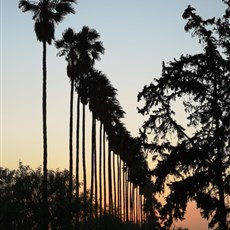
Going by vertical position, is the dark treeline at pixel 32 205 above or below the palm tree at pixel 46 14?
below

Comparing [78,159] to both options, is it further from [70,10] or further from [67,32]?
[70,10]

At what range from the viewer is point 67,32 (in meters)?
43.4

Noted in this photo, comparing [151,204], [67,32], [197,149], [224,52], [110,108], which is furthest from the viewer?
[151,204]

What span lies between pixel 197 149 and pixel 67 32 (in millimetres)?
25138

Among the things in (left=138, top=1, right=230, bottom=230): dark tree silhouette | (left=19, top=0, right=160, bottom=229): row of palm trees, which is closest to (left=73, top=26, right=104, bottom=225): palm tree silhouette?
(left=19, top=0, right=160, bottom=229): row of palm trees

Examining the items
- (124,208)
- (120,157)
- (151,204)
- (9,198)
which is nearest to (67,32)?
(9,198)

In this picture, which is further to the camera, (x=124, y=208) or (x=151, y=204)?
(x=151, y=204)

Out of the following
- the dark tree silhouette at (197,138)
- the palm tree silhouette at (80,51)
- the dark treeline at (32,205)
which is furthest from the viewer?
the palm tree silhouette at (80,51)

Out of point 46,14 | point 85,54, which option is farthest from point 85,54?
point 46,14

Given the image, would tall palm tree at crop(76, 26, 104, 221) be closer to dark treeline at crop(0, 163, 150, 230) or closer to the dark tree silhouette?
dark treeline at crop(0, 163, 150, 230)

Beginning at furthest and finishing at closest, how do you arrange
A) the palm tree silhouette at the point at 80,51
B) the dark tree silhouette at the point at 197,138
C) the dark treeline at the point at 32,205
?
the palm tree silhouette at the point at 80,51, the dark treeline at the point at 32,205, the dark tree silhouette at the point at 197,138

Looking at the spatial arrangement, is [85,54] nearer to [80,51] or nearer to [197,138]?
[80,51]

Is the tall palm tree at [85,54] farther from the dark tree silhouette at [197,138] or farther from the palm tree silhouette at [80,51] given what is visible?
the dark tree silhouette at [197,138]

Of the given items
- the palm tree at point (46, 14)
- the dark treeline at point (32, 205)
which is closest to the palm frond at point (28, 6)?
the palm tree at point (46, 14)
